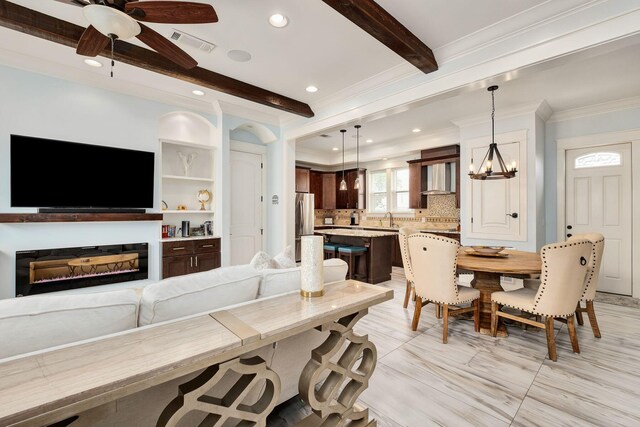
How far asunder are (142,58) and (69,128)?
1290 mm

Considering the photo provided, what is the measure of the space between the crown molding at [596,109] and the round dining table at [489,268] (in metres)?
2.75

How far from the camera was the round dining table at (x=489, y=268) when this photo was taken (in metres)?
2.74

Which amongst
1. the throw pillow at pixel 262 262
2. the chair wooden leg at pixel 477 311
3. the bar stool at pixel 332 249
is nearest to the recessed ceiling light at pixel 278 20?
the throw pillow at pixel 262 262

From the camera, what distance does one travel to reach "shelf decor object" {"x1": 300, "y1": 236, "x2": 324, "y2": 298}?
1.61m

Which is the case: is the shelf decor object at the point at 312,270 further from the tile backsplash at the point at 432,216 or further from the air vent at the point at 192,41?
the tile backsplash at the point at 432,216

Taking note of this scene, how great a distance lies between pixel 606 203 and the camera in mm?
4449

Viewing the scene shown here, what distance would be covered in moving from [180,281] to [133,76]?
3.35 m

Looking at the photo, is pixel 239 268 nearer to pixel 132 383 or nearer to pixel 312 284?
pixel 312 284

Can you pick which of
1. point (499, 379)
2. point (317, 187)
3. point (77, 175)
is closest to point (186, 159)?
point (77, 175)

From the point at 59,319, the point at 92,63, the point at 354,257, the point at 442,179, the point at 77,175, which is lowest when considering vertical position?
the point at 354,257

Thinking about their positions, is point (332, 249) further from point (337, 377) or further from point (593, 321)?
point (337, 377)

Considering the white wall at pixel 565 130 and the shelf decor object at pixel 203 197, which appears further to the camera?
the shelf decor object at pixel 203 197

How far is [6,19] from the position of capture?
2459 millimetres

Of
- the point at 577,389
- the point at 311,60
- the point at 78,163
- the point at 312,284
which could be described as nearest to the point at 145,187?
the point at 78,163
